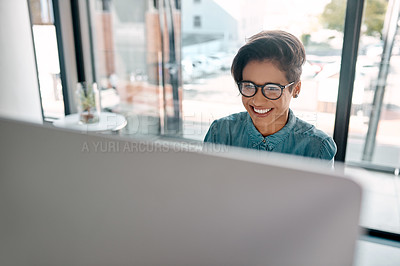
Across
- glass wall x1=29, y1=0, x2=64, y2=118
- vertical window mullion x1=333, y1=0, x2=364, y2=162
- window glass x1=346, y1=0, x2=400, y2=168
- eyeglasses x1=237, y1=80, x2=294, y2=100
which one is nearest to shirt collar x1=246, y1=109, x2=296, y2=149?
eyeglasses x1=237, y1=80, x2=294, y2=100

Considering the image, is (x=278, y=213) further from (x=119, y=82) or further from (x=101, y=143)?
(x=119, y=82)

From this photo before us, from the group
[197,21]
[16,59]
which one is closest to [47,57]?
[16,59]

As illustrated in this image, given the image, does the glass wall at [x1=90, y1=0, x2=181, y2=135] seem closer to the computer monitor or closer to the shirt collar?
the shirt collar

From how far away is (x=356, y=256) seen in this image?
30 centimetres

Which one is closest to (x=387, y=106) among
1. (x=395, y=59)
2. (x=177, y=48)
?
(x=395, y=59)

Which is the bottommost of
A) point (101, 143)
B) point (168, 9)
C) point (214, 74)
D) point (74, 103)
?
point (74, 103)

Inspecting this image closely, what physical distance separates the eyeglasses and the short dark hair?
0.10 feet

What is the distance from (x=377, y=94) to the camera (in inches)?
108

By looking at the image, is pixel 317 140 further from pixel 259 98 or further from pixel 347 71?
pixel 347 71

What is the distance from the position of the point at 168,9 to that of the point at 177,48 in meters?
0.36

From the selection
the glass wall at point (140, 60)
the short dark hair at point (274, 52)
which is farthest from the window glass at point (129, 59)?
the short dark hair at point (274, 52)

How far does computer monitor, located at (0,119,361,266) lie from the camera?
12.4 inches

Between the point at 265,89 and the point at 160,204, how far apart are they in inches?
26.4

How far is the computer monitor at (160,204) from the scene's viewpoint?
32 centimetres
